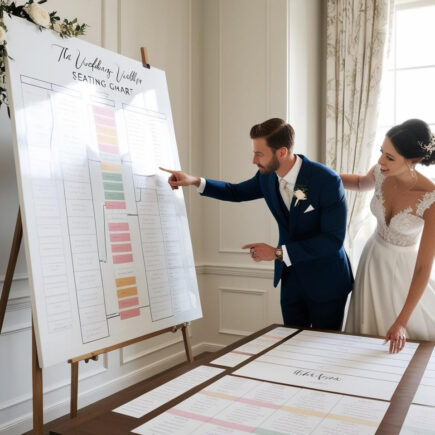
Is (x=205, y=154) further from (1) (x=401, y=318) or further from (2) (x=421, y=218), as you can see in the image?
(1) (x=401, y=318)

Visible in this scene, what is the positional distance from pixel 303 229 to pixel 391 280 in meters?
0.46

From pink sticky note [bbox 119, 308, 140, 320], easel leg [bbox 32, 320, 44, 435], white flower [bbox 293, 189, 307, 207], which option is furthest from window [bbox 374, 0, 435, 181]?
easel leg [bbox 32, 320, 44, 435]

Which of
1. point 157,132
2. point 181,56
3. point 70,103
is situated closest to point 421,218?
point 157,132

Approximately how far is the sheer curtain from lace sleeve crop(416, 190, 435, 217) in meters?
1.50

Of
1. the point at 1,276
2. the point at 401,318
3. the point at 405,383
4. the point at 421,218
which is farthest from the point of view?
the point at 1,276

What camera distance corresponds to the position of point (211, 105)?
3975 mm

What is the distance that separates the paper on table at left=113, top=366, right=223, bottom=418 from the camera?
1.31 metres

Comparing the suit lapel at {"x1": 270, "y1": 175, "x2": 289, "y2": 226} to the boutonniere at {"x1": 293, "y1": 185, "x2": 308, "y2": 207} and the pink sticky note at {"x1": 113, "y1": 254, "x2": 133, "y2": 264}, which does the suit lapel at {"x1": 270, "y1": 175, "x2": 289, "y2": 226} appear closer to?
the boutonniere at {"x1": 293, "y1": 185, "x2": 308, "y2": 207}

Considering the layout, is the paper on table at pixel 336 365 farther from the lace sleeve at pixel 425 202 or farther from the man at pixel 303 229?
the lace sleeve at pixel 425 202

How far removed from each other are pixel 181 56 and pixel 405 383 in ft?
9.72

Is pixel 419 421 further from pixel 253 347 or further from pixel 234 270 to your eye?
pixel 234 270

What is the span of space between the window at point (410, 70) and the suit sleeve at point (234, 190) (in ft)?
4.90

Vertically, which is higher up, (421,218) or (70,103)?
(70,103)

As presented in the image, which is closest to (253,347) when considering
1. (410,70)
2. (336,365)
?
(336,365)
